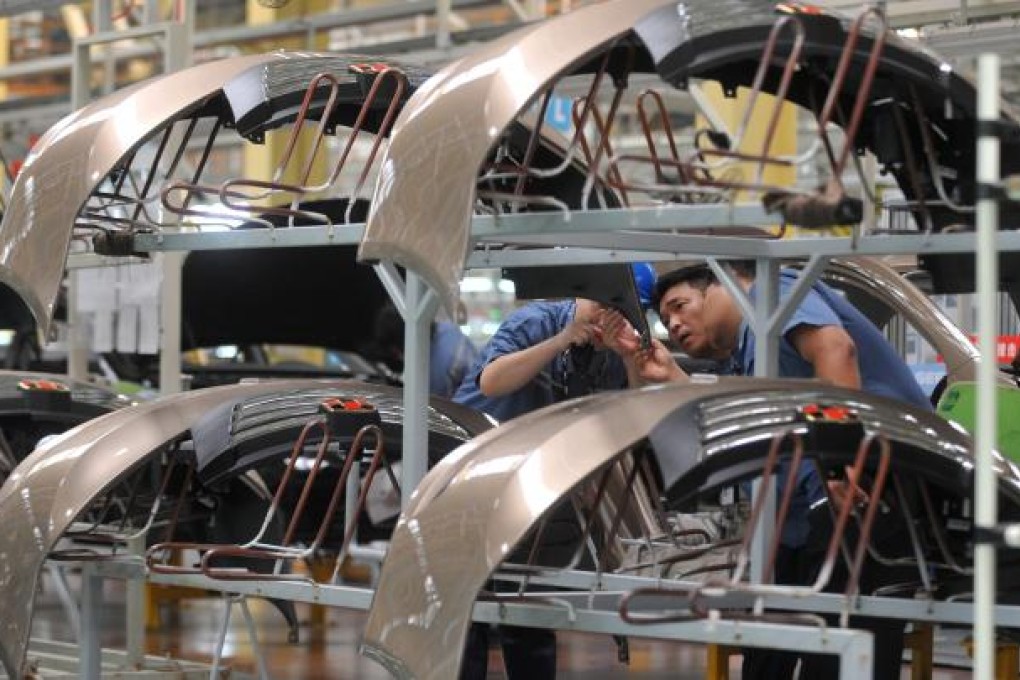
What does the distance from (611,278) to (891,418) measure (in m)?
1.29

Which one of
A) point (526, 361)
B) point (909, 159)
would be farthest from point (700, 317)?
point (909, 159)

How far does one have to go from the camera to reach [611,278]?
16.9ft

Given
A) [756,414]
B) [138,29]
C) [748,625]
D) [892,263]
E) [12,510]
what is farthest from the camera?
[138,29]

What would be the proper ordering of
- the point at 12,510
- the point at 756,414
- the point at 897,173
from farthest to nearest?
the point at 12,510
the point at 897,173
the point at 756,414

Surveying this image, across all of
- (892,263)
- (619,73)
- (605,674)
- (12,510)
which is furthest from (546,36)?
(605,674)

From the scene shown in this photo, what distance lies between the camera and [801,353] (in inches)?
188

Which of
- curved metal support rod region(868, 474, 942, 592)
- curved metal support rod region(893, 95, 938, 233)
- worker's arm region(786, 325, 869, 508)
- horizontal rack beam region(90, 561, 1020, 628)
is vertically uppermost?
curved metal support rod region(893, 95, 938, 233)

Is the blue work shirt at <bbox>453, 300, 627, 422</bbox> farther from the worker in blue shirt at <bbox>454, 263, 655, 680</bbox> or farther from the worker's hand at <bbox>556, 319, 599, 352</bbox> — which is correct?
the worker's hand at <bbox>556, 319, 599, 352</bbox>

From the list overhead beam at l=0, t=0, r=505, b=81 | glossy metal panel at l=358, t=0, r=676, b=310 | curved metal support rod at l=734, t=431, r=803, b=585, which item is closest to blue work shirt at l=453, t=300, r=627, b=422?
glossy metal panel at l=358, t=0, r=676, b=310

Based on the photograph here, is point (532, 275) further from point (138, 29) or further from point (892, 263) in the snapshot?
point (138, 29)

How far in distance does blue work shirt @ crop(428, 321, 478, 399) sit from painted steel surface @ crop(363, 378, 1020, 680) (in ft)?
14.3

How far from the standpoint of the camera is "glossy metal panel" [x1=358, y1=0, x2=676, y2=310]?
400 centimetres

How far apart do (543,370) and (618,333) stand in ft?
1.86

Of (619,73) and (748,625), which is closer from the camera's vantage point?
(748,625)
